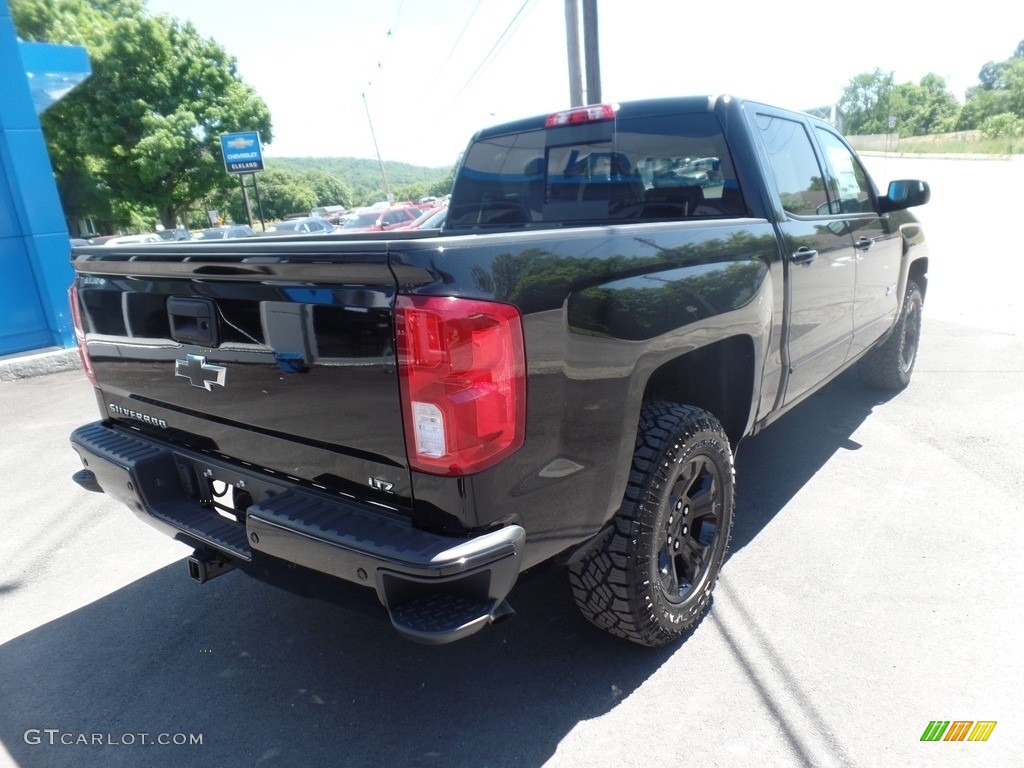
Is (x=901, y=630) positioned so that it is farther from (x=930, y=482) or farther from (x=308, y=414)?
(x=308, y=414)

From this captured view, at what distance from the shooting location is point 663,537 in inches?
96.3

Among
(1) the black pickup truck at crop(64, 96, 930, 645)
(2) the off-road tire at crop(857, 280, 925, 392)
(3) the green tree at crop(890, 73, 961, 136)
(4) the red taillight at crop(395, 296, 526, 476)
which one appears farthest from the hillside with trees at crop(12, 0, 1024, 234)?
(3) the green tree at crop(890, 73, 961, 136)

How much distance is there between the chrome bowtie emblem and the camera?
2195 mm

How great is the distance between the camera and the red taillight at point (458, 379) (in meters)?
1.70

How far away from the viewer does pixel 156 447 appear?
2.53 meters

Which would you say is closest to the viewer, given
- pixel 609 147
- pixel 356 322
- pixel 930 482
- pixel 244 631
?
pixel 356 322

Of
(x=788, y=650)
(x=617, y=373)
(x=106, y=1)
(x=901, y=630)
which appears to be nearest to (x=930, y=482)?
(x=901, y=630)

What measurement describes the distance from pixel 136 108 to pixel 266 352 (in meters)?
33.2

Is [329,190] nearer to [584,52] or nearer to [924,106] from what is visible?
[924,106]

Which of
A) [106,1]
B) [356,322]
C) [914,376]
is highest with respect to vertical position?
[106,1]

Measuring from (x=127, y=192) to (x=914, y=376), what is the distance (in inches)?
1360

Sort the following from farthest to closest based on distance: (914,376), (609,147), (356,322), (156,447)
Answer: (914,376)
(609,147)
(156,447)
(356,322)

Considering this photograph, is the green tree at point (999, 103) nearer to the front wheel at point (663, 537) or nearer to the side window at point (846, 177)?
the side window at point (846, 177)

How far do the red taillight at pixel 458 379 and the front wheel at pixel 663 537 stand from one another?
0.68 m
